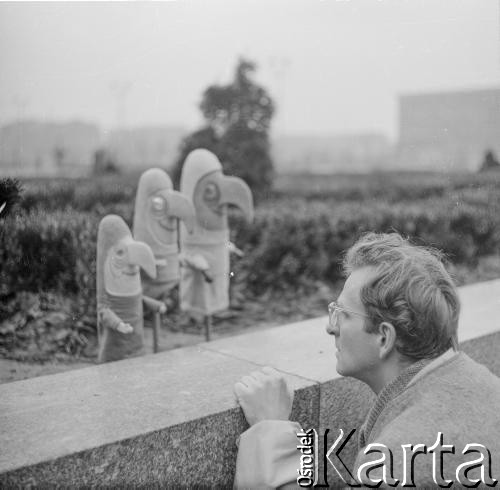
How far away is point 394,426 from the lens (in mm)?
1512

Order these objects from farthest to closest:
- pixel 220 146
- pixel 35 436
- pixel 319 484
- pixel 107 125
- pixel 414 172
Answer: pixel 414 172 < pixel 220 146 < pixel 107 125 < pixel 319 484 < pixel 35 436

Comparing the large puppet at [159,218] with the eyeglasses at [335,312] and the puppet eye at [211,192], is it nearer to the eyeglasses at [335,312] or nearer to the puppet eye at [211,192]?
the puppet eye at [211,192]

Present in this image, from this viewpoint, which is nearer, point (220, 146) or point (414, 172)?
point (220, 146)

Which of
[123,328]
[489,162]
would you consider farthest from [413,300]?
[489,162]

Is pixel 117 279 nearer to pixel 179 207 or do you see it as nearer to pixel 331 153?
pixel 179 207

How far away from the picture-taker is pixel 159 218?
345cm

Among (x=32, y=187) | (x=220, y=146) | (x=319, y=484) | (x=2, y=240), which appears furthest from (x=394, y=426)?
(x=220, y=146)

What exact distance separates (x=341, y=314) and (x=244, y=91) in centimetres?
404

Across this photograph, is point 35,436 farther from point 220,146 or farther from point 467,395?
point 220,146

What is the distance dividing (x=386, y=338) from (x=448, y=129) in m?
4.95

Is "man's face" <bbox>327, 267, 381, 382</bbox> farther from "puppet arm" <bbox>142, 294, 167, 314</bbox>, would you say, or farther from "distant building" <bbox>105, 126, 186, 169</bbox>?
"distant building" <bbox>105, 126, 186, 169</bbox>

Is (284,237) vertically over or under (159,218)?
→ under

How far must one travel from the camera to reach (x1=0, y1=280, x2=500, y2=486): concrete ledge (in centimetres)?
166

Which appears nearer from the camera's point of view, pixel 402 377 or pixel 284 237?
pixel 402 377
